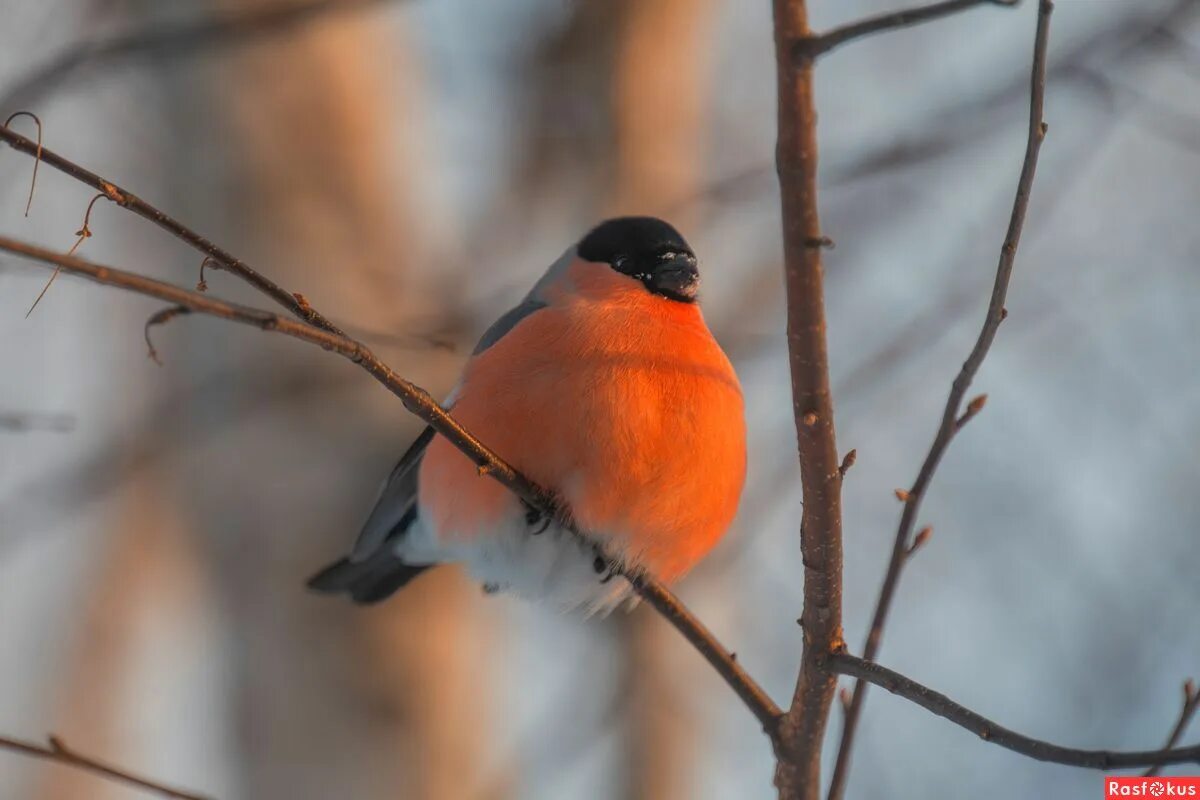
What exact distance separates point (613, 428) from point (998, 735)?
4.05ft

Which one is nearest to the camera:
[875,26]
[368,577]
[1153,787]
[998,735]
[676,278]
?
[875,26]

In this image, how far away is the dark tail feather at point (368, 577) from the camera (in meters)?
3.65

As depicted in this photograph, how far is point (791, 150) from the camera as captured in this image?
151 cm

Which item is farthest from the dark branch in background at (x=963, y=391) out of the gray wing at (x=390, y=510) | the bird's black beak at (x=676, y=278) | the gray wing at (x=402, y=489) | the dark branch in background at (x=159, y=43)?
the dark branch in background at (x=159, y=43)

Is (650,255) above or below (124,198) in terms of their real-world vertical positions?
above

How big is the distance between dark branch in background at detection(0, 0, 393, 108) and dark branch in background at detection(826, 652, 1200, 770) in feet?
6.62

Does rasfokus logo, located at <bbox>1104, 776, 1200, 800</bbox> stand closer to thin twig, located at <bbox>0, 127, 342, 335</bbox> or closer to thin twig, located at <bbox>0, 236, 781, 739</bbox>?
thin twig, located at <bbox>0, 236, 781, 739</bbox>

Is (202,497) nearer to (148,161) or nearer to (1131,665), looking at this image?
(148,161)

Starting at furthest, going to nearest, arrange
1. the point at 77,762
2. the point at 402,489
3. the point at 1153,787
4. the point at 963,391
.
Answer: the point at 402,489
the point at 1153,787
the point at 963,391
the point at 77,762

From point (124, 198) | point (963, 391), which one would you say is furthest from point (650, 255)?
point (124, 198)

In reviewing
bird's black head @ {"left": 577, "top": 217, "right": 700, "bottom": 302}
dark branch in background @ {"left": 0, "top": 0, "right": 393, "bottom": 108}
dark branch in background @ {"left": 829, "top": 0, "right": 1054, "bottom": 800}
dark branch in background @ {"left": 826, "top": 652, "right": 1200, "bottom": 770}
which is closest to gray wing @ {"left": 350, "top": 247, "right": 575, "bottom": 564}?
bird's black head @ {"left": 577, "top": 217, "right": 700, "bottom": 302}

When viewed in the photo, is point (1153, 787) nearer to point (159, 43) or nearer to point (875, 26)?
point (875, 26)

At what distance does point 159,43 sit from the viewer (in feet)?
10.6

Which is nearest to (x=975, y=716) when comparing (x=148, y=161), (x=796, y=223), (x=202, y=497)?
(x=796, y=223)
